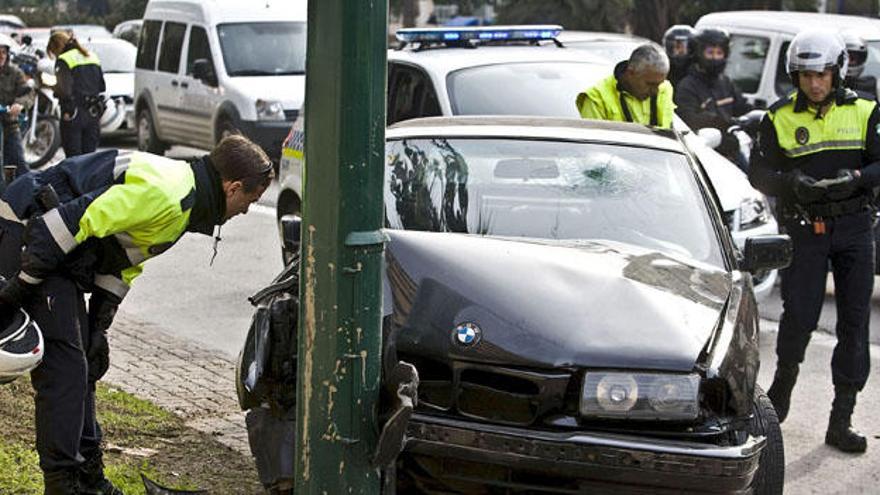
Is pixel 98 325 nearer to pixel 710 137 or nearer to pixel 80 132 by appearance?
pixel 710 137

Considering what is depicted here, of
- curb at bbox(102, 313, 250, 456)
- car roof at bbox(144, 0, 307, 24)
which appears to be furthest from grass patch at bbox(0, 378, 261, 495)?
car roof at bbox(144, 0, 307, 24)

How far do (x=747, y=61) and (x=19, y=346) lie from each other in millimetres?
10488

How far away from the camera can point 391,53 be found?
35.1 ft

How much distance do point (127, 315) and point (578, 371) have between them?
544cm

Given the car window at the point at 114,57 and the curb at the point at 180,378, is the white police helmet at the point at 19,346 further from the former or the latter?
the car window at the point at 114,57

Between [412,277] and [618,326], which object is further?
[412,277]

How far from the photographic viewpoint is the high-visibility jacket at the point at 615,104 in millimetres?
8438

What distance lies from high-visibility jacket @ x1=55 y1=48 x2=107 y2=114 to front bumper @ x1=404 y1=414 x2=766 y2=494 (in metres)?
11.2

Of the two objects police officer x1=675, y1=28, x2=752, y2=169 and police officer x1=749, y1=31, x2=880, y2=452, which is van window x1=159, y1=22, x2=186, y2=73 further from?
police officer x1=749, y1=31, x2=880, y2=452

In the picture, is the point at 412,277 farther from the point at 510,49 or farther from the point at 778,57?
the point at 778,57

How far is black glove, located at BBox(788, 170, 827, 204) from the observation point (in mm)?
6820

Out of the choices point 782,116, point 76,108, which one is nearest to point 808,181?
point 782,116

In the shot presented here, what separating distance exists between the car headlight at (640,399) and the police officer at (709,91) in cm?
768

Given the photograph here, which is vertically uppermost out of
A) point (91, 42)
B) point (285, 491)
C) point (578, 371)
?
point (578, 371)
